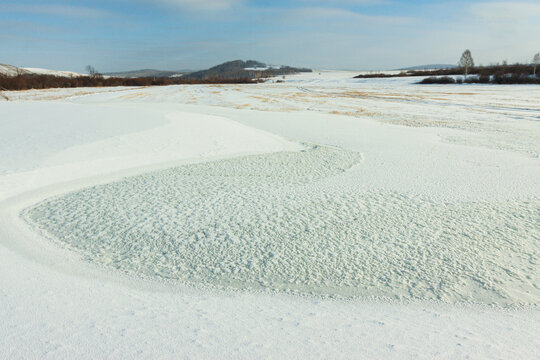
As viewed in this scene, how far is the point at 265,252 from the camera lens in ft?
8.01

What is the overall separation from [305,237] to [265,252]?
0.34 metres

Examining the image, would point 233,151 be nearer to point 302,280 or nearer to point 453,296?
point 302,280

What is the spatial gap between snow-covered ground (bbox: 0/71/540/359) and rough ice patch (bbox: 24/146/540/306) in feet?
0.05

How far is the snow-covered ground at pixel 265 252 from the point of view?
1.64m

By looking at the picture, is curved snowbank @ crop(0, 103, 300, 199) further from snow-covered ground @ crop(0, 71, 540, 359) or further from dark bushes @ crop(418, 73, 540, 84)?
dark bushes @ crop(418, 73, 540, 84)

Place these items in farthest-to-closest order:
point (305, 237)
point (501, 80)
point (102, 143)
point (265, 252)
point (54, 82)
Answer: point (54, 82), point (501, 80), point (102, 143), point (305, 237), point (265, 252)

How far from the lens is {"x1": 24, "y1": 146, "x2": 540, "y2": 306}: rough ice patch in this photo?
6.98 feet

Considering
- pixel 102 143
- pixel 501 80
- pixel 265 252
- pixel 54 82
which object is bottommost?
pixel 265 252

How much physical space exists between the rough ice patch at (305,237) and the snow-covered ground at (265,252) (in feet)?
0.05

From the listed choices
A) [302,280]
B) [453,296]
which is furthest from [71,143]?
[453,296]

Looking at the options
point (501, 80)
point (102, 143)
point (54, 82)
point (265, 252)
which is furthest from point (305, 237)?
point (54, 82)

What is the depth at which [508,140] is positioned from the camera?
6.17 metres

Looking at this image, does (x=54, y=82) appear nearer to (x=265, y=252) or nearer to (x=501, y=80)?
(x=265, y=252)

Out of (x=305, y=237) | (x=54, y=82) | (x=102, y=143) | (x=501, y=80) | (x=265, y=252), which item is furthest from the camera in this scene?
(x=54, y=82)
